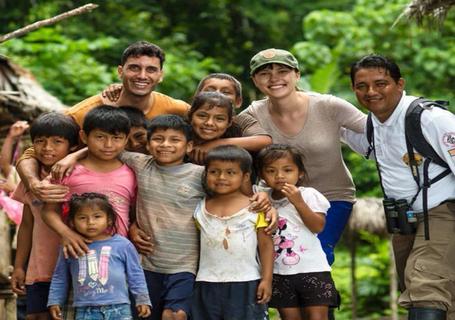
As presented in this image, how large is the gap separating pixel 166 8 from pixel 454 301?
46.1 ft

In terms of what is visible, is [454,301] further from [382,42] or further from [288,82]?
[382,42]

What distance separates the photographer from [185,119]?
5094 mm

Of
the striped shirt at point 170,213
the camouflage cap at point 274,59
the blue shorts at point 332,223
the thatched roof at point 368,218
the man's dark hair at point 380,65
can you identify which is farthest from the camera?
the thatched roof at point 368,218

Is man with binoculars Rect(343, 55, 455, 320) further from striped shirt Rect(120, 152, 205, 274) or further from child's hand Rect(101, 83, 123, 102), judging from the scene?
child's hand Rect(101, 83, 123, 102)

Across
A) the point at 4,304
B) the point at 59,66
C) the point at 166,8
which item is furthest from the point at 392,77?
the point at 166,8

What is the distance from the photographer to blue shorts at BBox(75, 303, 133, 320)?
4535 millimetres

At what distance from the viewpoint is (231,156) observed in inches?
185

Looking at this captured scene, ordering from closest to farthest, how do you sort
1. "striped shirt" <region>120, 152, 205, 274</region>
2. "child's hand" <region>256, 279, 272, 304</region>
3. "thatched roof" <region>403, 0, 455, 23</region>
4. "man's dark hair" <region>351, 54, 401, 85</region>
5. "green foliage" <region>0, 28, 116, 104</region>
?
"child's hand" <region>256, 279, 272, 304</region>
"striped shirt" <region>120, 152, 205, 274</region>
"man's dark hair" <region>351, 54, 401, 85</region>
"thatched roof" <region>403, 0, 455, 23</region>
"green foliage" <region>0, 28, 116, 104</region>

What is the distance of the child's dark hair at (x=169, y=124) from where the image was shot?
479 centimetres

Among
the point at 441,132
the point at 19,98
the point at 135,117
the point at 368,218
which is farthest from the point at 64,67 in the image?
the point at 441,132

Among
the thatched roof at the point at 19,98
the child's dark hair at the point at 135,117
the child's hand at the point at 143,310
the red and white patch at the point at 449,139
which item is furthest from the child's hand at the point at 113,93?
the thatched roof at the point at 19,98

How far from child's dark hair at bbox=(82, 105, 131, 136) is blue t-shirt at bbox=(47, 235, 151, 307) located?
59 cm

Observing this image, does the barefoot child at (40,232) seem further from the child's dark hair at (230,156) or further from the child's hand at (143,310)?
the child's dark hair at (230,156)

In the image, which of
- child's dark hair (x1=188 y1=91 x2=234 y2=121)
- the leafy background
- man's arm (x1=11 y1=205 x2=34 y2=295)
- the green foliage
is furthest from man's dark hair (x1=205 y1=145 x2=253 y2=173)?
the green foliage
